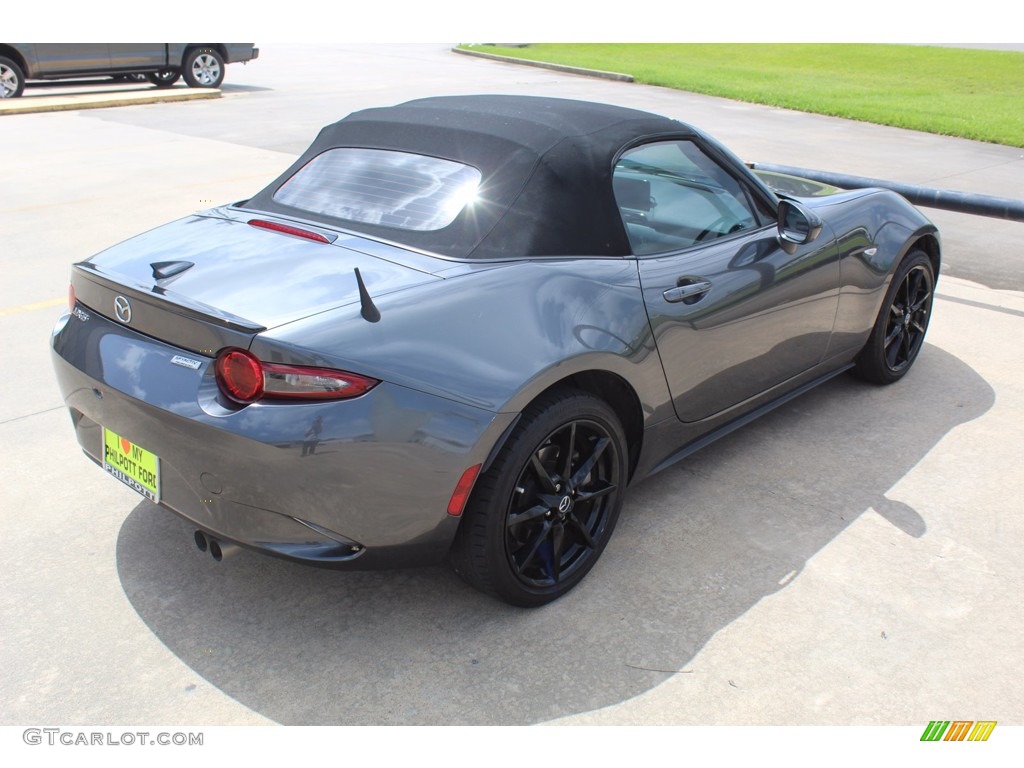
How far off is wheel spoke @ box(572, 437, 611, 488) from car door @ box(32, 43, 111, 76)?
16.3 metres

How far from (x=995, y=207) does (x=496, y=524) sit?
414 centimetres

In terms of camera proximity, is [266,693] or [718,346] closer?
[266,693]

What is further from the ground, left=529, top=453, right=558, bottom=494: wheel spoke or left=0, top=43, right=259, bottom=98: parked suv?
left=529, top=453, right=558, bottom=494: wheel spoke

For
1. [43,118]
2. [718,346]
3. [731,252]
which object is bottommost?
[43,118]

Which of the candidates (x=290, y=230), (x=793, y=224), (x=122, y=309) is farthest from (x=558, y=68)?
(x=122, y=309)

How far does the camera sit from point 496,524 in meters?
2.96

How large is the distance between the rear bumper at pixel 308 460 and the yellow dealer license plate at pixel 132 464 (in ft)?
0.13

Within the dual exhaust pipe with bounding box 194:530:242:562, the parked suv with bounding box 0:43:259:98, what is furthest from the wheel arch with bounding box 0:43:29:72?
the dual exhaust pipe with bounding box 194:530:242:562

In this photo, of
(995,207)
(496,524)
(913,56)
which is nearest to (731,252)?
(496,524)

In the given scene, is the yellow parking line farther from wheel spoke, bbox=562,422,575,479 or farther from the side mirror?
the side mirror

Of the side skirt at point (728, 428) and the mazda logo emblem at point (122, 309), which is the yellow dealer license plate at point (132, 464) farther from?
the side skirt at point (728, 428)

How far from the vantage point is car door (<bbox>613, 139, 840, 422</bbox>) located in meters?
3.57

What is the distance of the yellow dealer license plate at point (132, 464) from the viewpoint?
2947 mm
